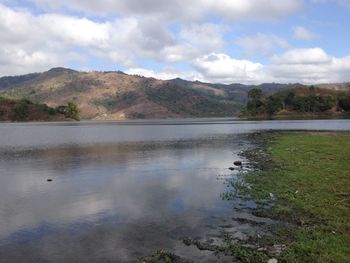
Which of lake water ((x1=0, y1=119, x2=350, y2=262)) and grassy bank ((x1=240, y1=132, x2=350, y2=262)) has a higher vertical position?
grassy bank ((x1=240, y1=132, x2=350, y2=262))

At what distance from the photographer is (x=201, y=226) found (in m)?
21.8

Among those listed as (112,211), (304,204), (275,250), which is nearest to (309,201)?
(304,204)

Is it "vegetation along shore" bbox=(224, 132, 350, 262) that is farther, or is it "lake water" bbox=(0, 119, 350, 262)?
"lake water" bbox=(0, 119, 350, 262)

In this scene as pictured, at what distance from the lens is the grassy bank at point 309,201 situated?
54.5ft

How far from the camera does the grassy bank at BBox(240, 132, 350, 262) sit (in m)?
16.6

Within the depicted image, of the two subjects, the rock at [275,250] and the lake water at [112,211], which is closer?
the rock at [275,250]

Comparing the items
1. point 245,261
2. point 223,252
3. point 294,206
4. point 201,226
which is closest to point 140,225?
point 201,226

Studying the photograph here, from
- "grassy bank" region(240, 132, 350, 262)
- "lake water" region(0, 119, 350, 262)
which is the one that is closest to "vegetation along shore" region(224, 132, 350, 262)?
"grassy bank" region(240, 132, 350, 262)

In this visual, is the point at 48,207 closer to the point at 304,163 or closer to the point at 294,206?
the point at 294,206

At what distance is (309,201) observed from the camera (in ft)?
82.4

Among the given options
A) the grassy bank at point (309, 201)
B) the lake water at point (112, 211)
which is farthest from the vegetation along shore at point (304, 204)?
the lake water at point (112, 211)

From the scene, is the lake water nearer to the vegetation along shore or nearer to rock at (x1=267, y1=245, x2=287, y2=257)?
the vegetation along shore

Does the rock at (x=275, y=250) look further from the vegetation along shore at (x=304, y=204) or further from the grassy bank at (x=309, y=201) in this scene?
the grassy bank at (x=309, y=201)

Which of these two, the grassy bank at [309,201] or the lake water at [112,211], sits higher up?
the grassy bank at [309,201]
